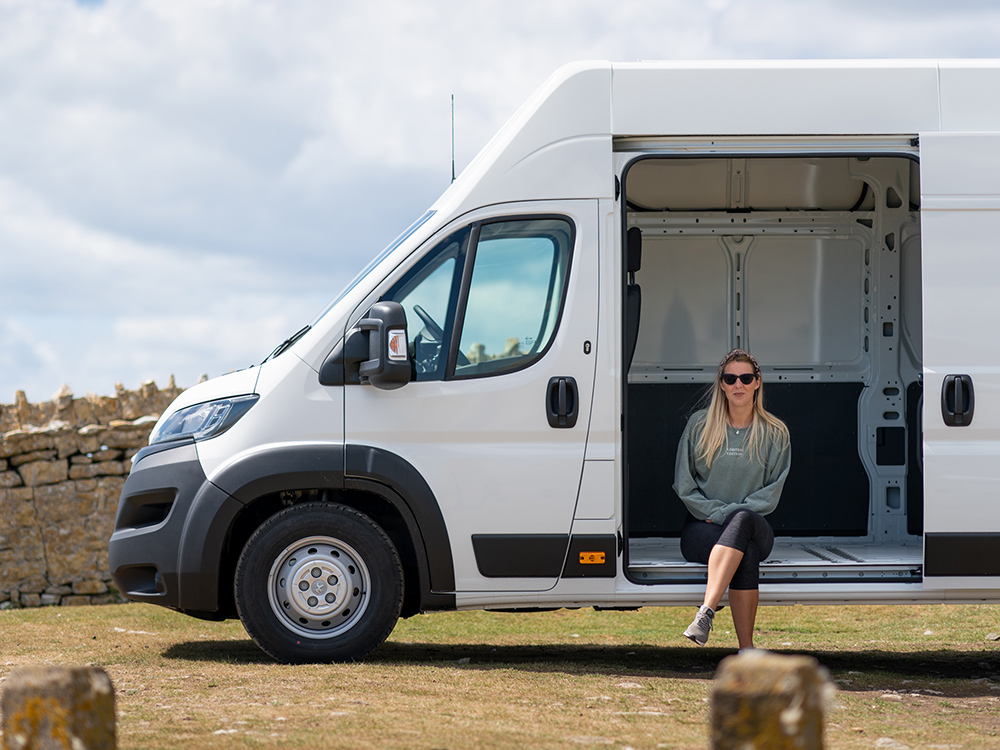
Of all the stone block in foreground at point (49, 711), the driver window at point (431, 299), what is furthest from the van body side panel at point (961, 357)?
the stone block in foreground at point (49, 711)

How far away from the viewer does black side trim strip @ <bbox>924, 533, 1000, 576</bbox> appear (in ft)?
18.0

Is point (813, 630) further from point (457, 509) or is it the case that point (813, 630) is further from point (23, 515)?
point (23, 515)

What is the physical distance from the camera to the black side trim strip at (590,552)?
5445mm

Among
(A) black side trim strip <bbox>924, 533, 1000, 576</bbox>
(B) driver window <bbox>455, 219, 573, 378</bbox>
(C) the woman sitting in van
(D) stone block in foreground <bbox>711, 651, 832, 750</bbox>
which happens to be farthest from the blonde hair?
(D) stone block in foreground <bbox>711, 651, 832, 750</bbox>

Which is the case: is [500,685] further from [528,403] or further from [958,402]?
[958,402]

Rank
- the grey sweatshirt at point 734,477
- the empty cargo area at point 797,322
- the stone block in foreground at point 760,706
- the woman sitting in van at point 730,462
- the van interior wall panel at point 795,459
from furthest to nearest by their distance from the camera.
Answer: the van interior wall panel at point 795,459 → the empty cargo area at point 797,322 → the grey sweatshirt at point 734,477 → the woman sitting in van at point 730,462 → the stone block in foreground at point 760,706

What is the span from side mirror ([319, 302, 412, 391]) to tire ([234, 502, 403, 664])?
25.5 inches

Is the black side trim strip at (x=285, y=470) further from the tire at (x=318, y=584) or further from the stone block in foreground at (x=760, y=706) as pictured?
the stone block in foreground at (x=760, y=706)

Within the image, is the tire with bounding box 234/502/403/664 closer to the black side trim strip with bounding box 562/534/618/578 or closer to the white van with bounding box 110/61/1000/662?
the white van with bounding box 110/61/1000/662

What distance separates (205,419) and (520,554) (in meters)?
1.71

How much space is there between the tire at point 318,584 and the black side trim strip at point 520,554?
1.38ft

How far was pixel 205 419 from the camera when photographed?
18.4ft

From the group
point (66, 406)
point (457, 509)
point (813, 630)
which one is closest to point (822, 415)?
point (813, 630)

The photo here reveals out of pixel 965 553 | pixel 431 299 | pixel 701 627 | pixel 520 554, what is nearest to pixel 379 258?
pixel 431 299
